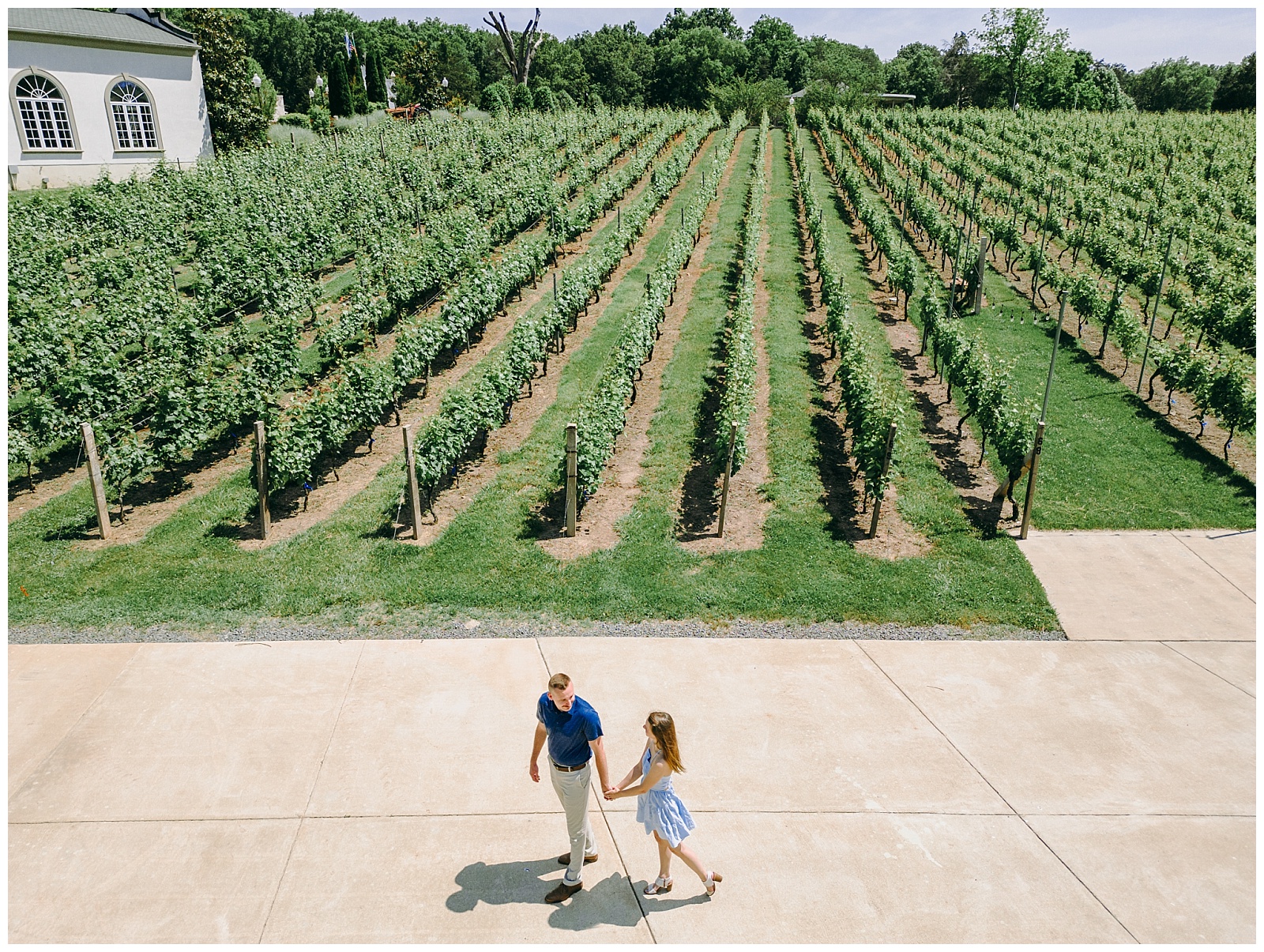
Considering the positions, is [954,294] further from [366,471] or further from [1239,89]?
[1239,89]

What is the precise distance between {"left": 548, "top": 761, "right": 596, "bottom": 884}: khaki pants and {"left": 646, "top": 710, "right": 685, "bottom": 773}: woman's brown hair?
54 centimetres

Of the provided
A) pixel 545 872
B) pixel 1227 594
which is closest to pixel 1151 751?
pixel 1227 594

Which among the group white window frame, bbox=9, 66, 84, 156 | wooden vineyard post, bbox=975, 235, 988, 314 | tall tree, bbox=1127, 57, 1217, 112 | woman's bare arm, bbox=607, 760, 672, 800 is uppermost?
tall tree, bbox=1127, 57, 1217, 112

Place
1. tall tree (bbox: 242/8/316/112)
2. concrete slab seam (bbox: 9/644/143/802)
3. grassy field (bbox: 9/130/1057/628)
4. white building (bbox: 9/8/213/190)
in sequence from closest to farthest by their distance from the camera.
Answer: concrete slab seam (bbox: 9/644/143/802), grassy field (bbox: 9/130/1057/628), white building (bbox: 9/8/213/190), tall tree (bbox: 242/8/316/112)

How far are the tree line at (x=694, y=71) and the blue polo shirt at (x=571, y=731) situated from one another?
5531 cm

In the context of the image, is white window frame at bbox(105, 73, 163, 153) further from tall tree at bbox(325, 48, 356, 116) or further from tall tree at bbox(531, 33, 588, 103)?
tall tree at bbox(531, 33, 588, 103)

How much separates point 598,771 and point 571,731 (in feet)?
1.14

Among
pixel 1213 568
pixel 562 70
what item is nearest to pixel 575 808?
pixel 1213 568

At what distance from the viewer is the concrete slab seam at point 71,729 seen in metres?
6.12

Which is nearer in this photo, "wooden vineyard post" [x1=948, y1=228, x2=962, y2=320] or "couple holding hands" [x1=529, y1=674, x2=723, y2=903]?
"couple holding hands" [x1=529, y1=674, x2=723, y2=903]

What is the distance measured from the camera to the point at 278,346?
14.3m

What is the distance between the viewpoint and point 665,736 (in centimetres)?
473

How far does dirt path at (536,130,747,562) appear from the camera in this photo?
10.3 m

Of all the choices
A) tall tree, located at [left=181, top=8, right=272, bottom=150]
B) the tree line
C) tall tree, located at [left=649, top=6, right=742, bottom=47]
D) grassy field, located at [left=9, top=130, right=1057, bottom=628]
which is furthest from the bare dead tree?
grassy field, located at [left=9, top=130, right=1057, bottom=628]
